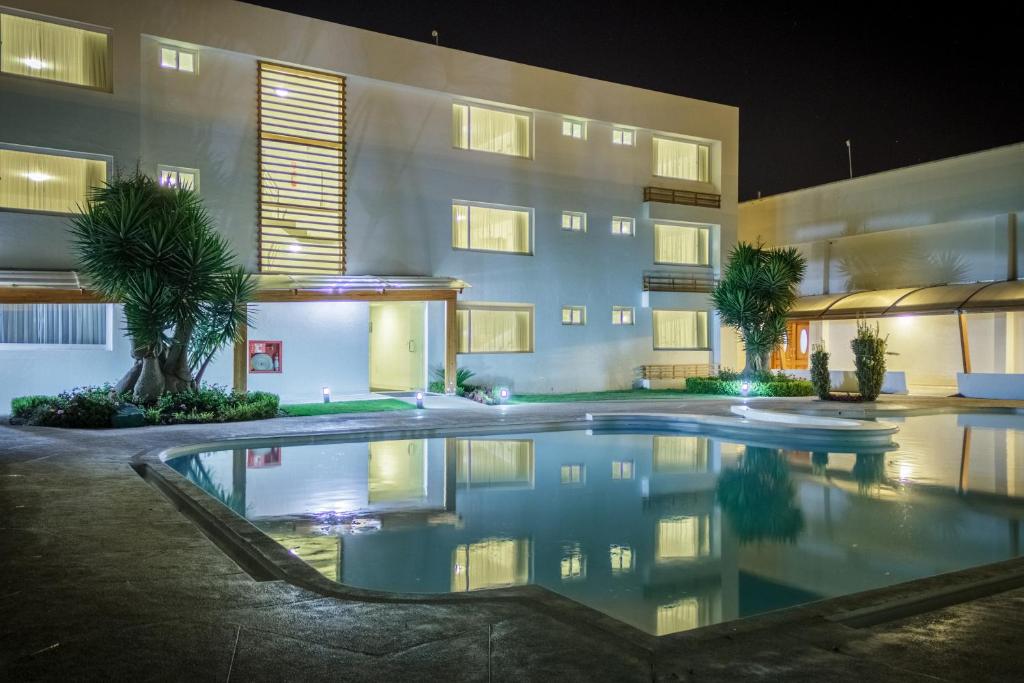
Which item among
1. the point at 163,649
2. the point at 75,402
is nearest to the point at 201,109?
the point at 75,402

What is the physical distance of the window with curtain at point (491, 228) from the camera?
2292 centimetres

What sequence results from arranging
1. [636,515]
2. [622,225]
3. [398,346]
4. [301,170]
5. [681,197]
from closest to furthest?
[636,515]
[301,170]
[398,346]
[622,225]
[681,197]

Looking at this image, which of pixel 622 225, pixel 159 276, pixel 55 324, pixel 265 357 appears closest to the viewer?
pixel 159 276

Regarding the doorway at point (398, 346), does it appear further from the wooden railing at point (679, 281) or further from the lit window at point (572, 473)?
the lit window at point (572, 473)

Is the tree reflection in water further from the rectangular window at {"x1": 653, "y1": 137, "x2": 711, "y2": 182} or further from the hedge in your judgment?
the rectangular window at {"x1": 653, "y1": 137, "x2": 711, "y2": 182}

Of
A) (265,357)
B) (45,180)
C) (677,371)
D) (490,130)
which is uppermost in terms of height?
(490,130)

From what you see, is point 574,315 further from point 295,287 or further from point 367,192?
point 295,287

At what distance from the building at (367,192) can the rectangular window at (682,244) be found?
83 millimetres

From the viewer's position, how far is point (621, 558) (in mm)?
6711

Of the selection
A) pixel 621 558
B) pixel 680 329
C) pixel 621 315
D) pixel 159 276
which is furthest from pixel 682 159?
pixel 621 558

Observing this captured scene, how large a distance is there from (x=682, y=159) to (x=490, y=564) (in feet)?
76.7

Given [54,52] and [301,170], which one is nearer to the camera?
[54,52]

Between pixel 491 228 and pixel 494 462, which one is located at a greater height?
pixel 491 228

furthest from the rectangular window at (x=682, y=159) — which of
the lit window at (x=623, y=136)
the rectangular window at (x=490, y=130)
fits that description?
the rectangular window at (x=490, y=130)
